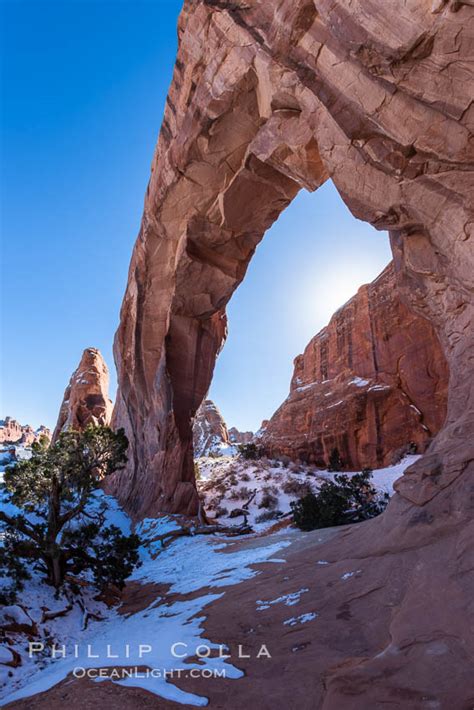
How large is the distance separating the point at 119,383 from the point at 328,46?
2385 cm

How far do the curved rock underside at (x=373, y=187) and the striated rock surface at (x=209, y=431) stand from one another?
1695 inches

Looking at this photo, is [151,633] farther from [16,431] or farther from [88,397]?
[16,431]

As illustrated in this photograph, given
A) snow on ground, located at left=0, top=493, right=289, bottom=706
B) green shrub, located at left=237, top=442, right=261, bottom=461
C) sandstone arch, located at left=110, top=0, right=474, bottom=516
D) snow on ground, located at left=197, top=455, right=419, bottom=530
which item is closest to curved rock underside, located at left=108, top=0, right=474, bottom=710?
sandstone arch, located at left=110, top=0, right=474, bottom=516

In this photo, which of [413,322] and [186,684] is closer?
[186,684]

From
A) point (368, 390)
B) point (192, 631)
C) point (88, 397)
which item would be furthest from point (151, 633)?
point (88, 397)

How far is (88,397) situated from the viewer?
127 ft

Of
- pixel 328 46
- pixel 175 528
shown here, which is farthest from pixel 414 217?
pixel 175 528

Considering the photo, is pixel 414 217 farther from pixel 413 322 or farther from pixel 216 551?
pixel 413 322

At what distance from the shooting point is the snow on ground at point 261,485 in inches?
979

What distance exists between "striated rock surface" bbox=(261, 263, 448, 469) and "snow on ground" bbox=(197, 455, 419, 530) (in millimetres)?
2741

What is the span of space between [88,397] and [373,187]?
34.9 meters

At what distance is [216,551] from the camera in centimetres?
1400

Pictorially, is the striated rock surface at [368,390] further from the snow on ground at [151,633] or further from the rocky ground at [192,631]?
the snow on ground at [151,633]

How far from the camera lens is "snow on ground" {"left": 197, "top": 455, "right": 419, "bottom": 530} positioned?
2488 cm
